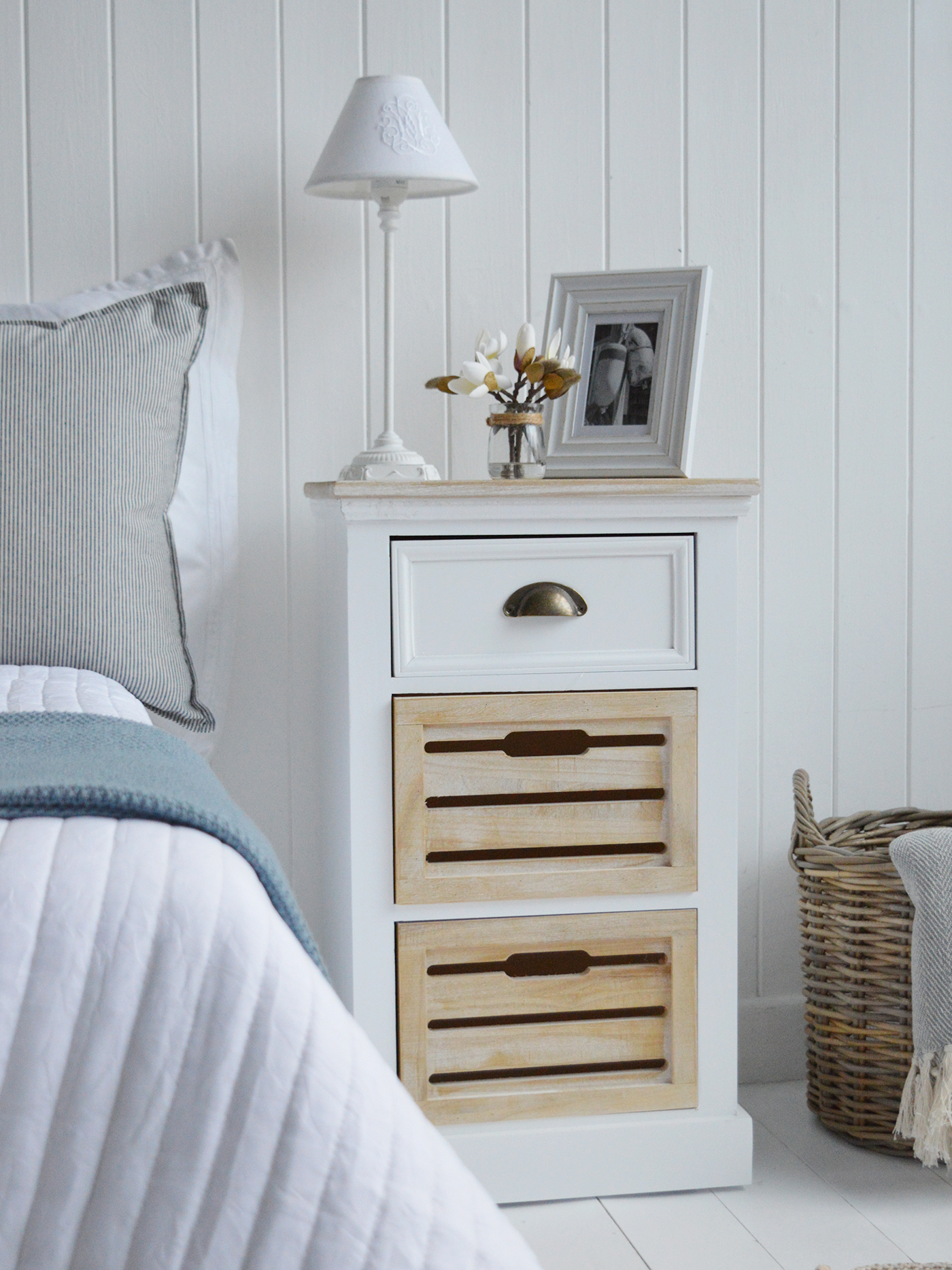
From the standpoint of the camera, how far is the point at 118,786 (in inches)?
30.6

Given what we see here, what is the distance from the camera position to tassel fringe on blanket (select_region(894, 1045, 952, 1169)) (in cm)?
151

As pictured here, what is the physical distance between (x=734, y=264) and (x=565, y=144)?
32 cm

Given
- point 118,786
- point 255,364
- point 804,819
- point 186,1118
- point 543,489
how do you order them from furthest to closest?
point 255,364
point 804,819
point 543,489
point 118,786
point 186,1118

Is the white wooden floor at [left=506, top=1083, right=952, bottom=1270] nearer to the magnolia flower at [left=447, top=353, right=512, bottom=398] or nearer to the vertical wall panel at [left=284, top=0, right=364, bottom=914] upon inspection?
the vertical wall panel at [left=284, top=0, right=364, bottom=914]

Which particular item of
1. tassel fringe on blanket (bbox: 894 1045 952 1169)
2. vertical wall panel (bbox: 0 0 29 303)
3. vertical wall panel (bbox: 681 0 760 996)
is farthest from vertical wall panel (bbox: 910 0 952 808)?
vertical wall panel (bbox: 0 0 29 303)

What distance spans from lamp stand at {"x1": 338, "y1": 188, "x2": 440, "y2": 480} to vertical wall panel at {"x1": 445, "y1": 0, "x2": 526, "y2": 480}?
149 millimetres

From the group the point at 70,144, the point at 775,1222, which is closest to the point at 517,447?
the point at 70,144

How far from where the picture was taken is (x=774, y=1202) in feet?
5.20

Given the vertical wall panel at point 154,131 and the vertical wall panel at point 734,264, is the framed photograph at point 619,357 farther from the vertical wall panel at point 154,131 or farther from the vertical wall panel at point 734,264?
the vertical wall panel at point 154,131

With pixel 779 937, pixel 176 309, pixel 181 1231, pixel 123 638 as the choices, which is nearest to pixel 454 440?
pixel 176 309

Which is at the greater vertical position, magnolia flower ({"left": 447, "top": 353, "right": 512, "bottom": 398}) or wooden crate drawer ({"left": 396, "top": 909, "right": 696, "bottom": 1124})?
magnolia flower ({"left": 447, "top": 353, "right": 512, "bottom": 398})

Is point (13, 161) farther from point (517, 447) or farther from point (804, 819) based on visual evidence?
point (804, 819)

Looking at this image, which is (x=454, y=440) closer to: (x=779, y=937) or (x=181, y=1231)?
(x=779, y=937)

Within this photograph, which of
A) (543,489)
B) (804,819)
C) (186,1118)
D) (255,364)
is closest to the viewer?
(186,1118)
